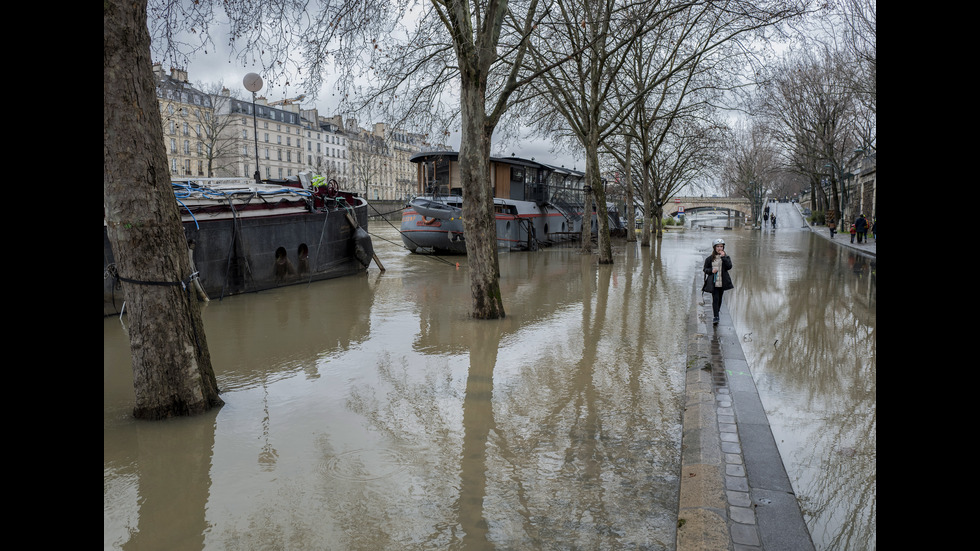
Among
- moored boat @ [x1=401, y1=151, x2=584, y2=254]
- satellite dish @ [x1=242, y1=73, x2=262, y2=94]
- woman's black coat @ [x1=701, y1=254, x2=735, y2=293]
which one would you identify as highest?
satellite dish @ [x1=242, y1=73, x2=262, y2=94]

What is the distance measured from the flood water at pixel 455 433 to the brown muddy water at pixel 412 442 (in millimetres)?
19

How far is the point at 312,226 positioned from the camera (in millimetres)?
16125

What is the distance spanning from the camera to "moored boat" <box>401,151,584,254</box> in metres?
24.6

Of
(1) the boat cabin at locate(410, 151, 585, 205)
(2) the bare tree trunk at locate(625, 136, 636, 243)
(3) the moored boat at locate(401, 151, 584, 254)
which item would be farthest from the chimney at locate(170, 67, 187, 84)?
(2) the bare tree trunk at locate(625, 136, 636, 243)

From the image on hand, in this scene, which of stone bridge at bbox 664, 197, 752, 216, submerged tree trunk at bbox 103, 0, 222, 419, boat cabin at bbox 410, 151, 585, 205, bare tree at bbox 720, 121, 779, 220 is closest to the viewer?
submerged tree trunk at bbox 103, 0, 222, 419

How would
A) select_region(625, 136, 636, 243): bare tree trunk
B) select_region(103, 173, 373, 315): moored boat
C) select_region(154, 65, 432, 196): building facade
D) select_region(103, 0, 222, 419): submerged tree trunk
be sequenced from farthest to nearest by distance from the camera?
select_region(154, 65, 432, 196): building facade → select_region(625, 136, 636, 243): bare tree trunk → select_region(103, 173, 373, 315): moored boat → select_region(103, 0, 222, 419): submerged tree trunk

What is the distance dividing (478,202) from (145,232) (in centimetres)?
560

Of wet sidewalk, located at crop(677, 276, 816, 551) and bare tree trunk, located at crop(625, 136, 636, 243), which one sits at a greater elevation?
bare tree trunk, located at crop(625, 136, 636, 243)

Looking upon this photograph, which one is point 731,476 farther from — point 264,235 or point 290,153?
point 290,153

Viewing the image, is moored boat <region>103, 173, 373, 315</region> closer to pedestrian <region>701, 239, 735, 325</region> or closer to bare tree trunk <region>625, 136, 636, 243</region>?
pedestrian <region>701, 239, 735, 325</region>

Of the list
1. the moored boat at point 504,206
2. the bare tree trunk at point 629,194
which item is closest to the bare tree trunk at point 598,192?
the moored boat at point 504,206

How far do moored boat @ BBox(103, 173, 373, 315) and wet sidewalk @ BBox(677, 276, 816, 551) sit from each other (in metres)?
10.2

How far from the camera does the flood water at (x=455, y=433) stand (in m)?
3.74
